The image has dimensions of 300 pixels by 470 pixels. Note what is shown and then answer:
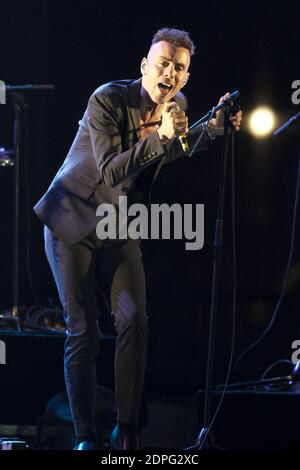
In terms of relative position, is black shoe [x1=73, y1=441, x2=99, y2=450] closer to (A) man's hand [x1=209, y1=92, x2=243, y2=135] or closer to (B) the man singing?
(B) the man singing

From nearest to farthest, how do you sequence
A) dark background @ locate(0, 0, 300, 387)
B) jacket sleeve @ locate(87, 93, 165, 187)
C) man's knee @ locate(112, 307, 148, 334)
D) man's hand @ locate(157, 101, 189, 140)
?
man's hand @ locate(157, 101, 189, 140)
jacket sleeve @ locate(87, 93, 165, 187)
man's knee @ locate(112, 307, 148, 334)
dark background @ locate(0, 0, 300, 387)

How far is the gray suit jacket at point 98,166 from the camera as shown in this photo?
347 cm

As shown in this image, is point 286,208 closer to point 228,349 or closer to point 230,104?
point 228,349

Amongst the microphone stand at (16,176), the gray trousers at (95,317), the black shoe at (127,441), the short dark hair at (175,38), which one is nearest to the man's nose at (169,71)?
the short dark hair at (175,38)

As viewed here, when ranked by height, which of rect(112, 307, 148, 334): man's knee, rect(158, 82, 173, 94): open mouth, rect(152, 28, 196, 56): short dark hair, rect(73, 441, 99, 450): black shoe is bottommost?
rect(73, 441, 99, 450): black shoe

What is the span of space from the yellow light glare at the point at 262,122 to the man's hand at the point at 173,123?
234 cm

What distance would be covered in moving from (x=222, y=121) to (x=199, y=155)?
2063 millimetres

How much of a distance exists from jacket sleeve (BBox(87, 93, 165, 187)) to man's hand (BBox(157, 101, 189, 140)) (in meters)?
0.06

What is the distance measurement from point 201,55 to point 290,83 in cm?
61

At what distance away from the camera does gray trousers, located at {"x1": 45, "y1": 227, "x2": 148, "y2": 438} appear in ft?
11.3

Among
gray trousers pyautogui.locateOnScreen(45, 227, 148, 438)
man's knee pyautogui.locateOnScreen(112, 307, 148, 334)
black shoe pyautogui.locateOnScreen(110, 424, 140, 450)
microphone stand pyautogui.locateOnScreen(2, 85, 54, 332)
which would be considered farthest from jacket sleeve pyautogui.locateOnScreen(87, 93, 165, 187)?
microphone stand pyautogui.locateOnScreen(2, 85, 54, 332)

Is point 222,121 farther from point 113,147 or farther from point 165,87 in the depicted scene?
point 113,147

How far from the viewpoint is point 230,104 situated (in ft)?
11.4
